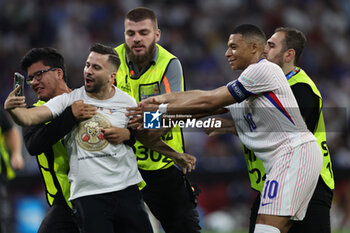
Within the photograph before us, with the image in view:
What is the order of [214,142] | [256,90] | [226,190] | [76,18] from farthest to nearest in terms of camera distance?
1. [76,18]
2. [214,142]
3. [226,190]
4. [256,90]

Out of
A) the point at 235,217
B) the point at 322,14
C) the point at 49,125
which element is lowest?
the point at 235,217

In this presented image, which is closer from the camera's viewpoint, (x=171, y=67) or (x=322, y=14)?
Result: (x=171, y=67)

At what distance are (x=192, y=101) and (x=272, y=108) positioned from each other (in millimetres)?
685

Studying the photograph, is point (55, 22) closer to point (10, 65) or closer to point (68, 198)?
point (10, 65)

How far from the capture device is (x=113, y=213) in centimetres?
467

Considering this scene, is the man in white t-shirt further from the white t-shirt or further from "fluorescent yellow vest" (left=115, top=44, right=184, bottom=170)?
"fluorescent yellow vest" (left=115, top=44, right=184, bottom=170)

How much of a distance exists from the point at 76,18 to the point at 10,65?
87.4 inches

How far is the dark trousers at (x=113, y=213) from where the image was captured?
4.58m

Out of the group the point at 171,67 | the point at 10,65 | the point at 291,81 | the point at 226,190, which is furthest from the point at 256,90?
the point at 10,65

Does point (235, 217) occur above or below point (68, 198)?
below

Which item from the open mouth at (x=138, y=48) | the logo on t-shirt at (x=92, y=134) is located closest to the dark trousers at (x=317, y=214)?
the logo on t-shirt at (x=92, y=134)

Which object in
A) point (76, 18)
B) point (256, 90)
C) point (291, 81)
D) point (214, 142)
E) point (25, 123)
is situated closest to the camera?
point (25, 123)

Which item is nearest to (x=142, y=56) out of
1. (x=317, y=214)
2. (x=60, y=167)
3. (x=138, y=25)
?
(x=138, y=25)

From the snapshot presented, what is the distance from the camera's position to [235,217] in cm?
1198
